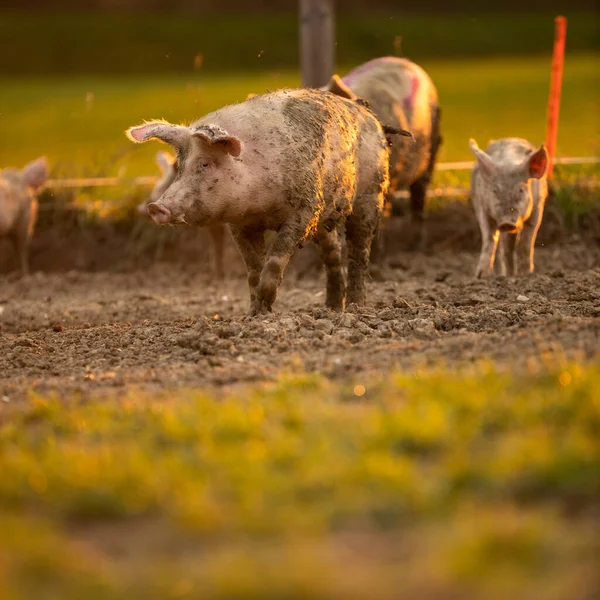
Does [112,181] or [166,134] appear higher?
[166,134]

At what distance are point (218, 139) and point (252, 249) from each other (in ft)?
3.41

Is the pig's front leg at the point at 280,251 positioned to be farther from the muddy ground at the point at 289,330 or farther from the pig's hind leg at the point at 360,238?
the pig's hind leg at the point at 360,238

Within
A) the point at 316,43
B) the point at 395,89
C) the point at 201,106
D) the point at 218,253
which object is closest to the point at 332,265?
the point at 395,89

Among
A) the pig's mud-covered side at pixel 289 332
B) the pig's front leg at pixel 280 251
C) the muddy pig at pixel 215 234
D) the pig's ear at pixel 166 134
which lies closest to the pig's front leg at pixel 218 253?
the muddy pig at pixel 215 234

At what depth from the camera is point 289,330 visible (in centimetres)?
599

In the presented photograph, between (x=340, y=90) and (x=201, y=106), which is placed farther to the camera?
(x=201, y=106)

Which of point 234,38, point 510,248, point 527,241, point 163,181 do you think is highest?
point 163,181

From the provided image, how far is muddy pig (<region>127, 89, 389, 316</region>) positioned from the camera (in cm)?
614

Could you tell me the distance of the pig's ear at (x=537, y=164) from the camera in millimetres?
7915

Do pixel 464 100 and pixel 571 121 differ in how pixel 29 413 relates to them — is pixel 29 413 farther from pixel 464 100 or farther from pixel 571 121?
pixel 464 100

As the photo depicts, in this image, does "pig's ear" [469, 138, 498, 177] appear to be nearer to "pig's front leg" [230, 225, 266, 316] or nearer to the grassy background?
"pig's front leg" [230, 225, 266, 316]

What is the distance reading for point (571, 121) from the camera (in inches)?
730

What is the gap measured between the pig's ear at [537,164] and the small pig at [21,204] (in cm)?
436

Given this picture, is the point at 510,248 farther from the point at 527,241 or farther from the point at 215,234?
the point at 215,234
